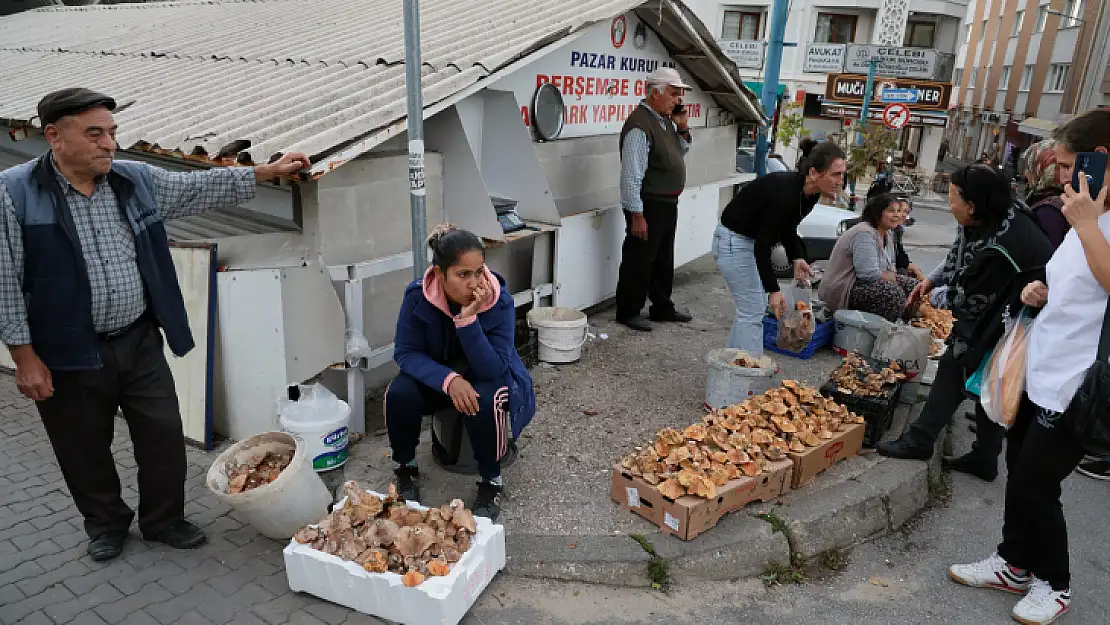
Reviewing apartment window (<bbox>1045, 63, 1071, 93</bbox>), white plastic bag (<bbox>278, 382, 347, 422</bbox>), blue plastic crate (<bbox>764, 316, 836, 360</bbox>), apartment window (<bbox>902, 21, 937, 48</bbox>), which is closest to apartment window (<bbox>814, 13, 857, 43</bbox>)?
apartment window (<bbox>902, 21, 937, 48</bbox>)

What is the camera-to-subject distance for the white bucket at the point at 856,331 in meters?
5.83

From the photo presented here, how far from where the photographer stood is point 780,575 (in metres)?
3.53

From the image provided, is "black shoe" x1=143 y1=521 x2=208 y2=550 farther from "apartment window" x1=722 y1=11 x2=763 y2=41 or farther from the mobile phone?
"apartment window" x1=722 y1=11 x2=763 y2=41

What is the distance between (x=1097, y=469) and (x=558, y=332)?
3.67 meters

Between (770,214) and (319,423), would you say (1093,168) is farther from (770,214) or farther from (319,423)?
(319,423)

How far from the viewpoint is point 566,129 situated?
259 inches

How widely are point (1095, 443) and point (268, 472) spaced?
11.8 ft

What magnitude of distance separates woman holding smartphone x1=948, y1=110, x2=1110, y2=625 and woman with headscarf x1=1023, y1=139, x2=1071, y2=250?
1010mm

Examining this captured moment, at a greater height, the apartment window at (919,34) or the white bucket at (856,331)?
the apartment window at (919,34)

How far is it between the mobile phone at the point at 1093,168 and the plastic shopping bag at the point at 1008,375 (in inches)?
27.4

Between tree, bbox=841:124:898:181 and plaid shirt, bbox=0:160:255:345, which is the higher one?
Answer: plaid shirt, bbox=0:160:255:345

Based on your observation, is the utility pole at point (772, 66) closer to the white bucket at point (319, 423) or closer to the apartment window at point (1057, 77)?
the white bucket at point (319, 423)

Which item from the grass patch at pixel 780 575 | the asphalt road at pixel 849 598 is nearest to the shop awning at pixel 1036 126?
the asphalt road at pixel 849 598

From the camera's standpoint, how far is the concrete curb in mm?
3412
